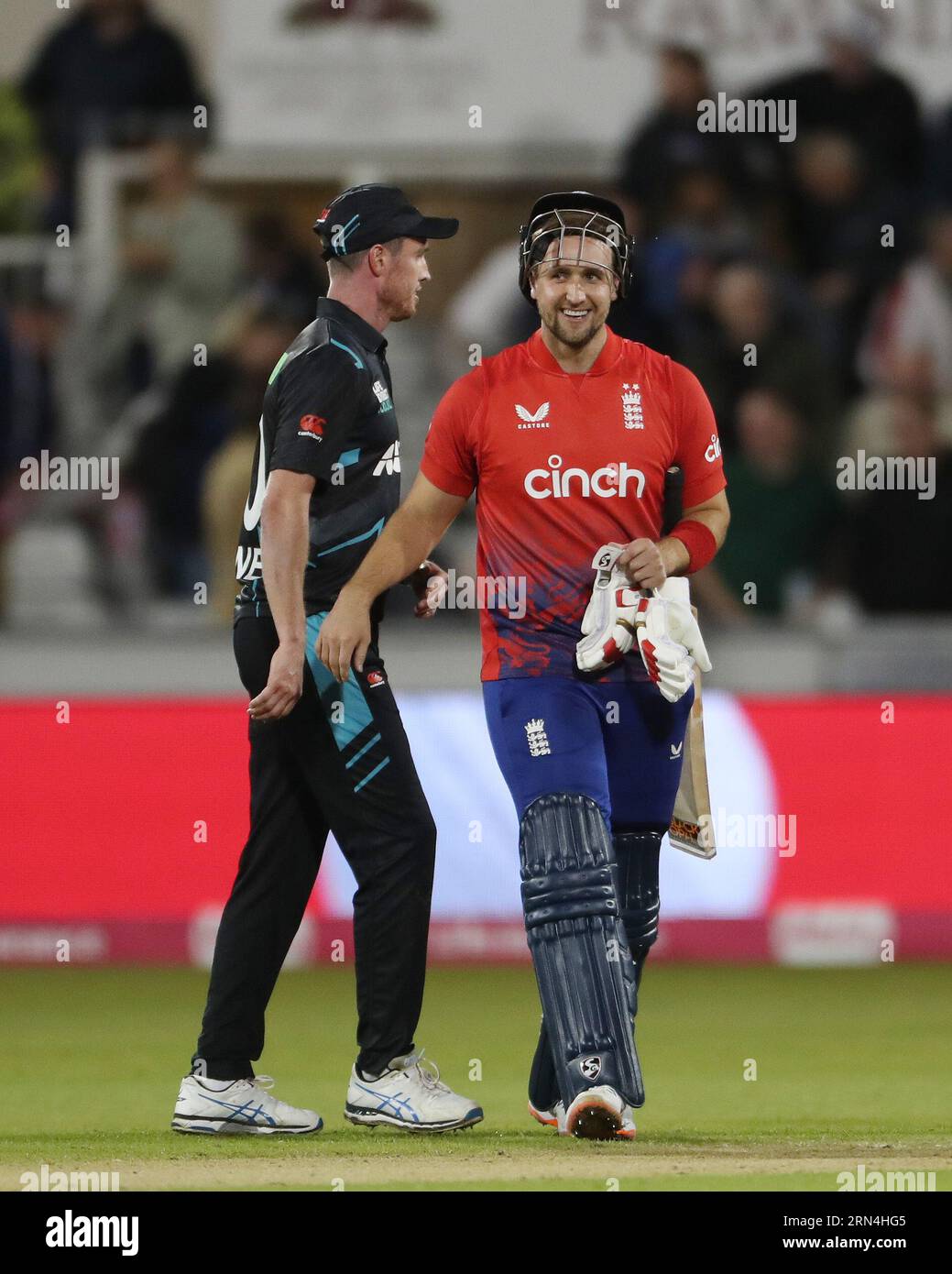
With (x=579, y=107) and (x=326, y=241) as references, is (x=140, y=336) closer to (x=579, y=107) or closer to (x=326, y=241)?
(x=579, y=107)

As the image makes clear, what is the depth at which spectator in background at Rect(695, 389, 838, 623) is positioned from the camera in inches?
500

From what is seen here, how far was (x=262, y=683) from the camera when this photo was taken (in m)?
6.40

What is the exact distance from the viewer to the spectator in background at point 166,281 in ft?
44.5

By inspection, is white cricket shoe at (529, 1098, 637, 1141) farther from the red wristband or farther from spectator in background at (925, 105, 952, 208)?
spectator in background at (925, 105, 952, 208)

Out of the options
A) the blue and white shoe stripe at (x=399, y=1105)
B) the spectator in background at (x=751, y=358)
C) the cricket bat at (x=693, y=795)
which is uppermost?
the spectator in background at (x=751, y=358)

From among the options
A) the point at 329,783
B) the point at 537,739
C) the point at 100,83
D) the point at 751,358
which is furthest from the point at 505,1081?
the point at 100,83

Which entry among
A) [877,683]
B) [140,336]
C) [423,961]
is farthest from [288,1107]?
[140,336]

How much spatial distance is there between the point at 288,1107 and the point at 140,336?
Result: 7873 mm

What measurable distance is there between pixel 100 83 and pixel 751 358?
14.2 feet

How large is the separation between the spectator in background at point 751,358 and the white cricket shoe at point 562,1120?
6903mm

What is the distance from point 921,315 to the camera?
45.3ft
